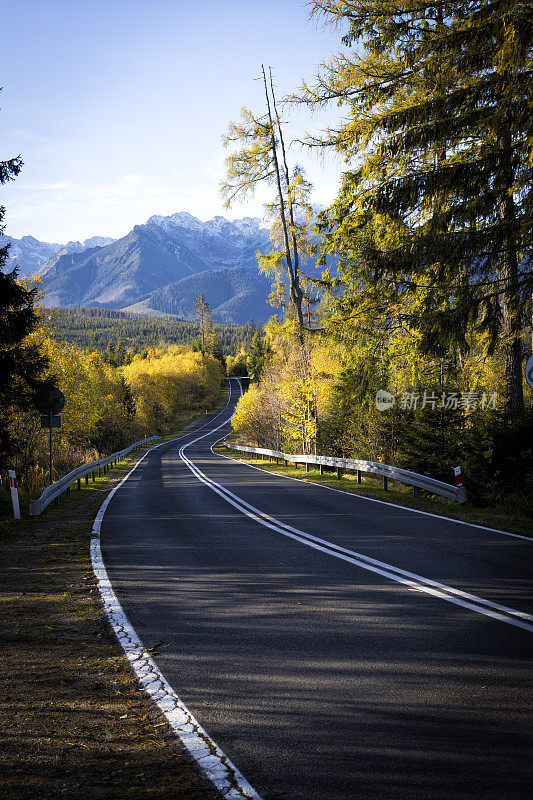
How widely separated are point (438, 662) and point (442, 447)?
1299 centimetres

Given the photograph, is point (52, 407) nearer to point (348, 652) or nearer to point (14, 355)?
point (14, 355)

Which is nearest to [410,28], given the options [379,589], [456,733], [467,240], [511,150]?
[511,150]

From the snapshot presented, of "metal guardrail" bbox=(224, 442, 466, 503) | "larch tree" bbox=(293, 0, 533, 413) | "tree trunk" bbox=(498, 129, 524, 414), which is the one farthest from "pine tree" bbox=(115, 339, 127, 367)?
"tree trunk" bbox=(498, 129, 524, 414)

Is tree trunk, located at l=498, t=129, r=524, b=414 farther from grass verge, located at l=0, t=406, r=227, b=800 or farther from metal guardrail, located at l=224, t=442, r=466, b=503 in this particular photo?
grass verge, located at l=0, t=406, r=227, b=800

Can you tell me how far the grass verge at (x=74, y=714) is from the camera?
2.80 m

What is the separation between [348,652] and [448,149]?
9600mm

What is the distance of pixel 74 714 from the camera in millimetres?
3543

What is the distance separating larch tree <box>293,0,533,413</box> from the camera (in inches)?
354

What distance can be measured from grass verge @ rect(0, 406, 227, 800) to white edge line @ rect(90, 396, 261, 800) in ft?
0.19

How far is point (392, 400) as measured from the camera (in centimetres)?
1927

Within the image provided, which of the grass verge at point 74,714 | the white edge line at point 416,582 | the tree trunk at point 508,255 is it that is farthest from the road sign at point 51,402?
the tree trunk at point 508,255

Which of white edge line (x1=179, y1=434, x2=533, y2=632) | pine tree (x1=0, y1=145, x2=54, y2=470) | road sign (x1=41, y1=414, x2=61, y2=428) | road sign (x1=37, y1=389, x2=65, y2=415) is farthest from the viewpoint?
road sign (x1=41, y1=414, x2=61, y2=428)

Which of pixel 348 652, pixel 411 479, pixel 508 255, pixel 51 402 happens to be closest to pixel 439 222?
pixel 508 255

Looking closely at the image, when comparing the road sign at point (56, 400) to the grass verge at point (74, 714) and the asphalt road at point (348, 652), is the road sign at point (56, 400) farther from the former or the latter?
the grass verge at point (74, 714)
